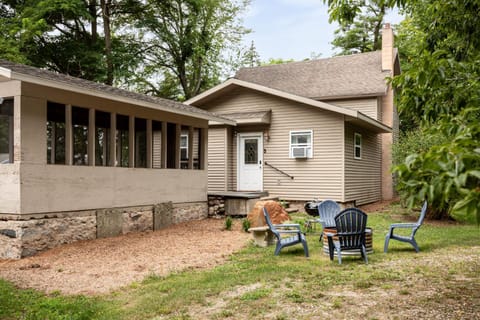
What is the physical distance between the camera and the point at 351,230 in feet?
22.8

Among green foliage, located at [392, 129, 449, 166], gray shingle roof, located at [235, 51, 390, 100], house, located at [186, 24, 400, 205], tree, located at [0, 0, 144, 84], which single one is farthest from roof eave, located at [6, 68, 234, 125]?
tree, located at [0, 0, 144, 84]

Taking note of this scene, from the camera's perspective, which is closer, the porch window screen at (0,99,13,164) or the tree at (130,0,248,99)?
the porch window screen at (0,99,13,164)

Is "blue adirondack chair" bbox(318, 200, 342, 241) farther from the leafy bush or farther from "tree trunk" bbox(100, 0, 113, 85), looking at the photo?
"tree trunk" bbox(100, 0, 113, 85)

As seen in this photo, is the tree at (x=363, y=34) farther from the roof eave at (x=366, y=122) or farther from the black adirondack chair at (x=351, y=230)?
the black adirondack chair at (x=351, y=230)

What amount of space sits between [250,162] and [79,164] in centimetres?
765

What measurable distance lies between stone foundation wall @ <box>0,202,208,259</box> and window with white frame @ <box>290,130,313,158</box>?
16.1ft

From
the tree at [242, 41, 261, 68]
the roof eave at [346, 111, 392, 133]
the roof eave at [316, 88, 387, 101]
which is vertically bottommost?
the roof eave at [346, 111, 392, 133]

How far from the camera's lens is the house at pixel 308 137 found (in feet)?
47.2

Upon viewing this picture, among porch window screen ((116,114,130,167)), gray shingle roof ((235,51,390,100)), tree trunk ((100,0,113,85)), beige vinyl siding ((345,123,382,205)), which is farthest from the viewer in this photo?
tree trunk ((100,0,113,85))

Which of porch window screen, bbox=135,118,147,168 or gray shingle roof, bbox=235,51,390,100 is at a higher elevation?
gray shingle roof, bbox=235,51,390,100

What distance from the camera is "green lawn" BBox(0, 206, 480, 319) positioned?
4562 millimetres

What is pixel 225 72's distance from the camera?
31500 millimetres

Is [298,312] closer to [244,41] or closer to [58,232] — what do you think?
[58,232]

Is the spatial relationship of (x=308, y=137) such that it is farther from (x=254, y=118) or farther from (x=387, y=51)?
(x=387, y=51)
